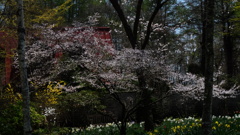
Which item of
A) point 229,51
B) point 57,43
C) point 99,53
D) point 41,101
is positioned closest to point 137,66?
point 99,53

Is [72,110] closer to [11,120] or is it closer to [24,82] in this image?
[11,120]

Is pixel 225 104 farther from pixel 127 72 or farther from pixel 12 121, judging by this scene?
pixel 12 121

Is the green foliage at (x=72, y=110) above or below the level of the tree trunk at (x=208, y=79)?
below

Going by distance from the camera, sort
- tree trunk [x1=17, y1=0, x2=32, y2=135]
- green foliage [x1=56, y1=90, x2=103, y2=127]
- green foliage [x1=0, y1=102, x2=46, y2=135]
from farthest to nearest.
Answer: green foliage [x1=56, y1=90, x2=103, y2=127] < green foliage [x1=0, y1=102, x2=46, y2=135] < tree trunk [x1=17, y1=0, x2=32, y2=135]

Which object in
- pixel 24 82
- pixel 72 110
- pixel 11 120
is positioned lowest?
pixel 72 110

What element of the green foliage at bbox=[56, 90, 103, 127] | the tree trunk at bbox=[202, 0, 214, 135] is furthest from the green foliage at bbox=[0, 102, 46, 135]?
the tree trunk at bbox=[202, 0, 214, 135]

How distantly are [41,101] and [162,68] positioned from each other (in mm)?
4996

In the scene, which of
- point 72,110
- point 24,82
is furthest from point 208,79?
point 72,110

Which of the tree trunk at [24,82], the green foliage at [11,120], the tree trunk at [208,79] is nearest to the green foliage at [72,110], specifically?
the green foliage at [11,120]

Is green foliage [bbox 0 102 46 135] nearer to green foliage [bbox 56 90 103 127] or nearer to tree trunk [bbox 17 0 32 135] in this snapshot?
tree trunk [bbox 17 0 32 135]

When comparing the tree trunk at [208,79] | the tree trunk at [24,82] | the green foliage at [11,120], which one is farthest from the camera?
the green foliage at [11,120]

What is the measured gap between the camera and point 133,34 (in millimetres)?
7578

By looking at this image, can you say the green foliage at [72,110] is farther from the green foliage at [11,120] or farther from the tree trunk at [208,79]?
the tree trunk at [208,79]

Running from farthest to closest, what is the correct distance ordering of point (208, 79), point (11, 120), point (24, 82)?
point (11, 120)
point (208, 79)
point (24, 82)
